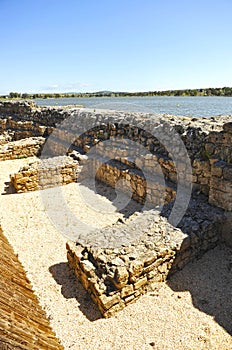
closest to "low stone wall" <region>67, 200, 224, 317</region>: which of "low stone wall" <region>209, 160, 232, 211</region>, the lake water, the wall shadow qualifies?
"low stone wall" <region>209, 160, 232, 211</region>

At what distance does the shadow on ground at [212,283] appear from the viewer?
4582 mm

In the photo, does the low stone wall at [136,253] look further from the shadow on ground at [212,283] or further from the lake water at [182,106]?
the lake water at [182,106]

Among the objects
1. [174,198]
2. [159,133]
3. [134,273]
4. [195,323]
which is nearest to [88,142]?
[159,133]

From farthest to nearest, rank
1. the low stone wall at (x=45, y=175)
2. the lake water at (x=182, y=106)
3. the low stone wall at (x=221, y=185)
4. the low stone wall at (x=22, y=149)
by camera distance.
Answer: the low stone wall at (x=22, y=149) < the lake water at (x=182, y=106) < the low stone wall at (x=45, y=175) < the low stone wall at (x=221, y=185)

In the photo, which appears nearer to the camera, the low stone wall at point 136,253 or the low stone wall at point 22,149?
the low stone wall at point 136,253

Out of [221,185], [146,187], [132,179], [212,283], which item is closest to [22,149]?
[132,179]

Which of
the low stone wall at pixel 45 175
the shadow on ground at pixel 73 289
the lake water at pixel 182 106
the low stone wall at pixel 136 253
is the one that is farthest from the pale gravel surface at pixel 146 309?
the lake water at pixel 182 106

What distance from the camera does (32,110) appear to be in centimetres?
1797

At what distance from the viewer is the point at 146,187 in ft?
26.4

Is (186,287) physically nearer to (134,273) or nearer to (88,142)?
(134,273)

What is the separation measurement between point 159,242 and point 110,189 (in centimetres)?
477

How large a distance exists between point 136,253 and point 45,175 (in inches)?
240

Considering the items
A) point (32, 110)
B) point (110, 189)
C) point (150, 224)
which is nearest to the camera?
point (150, 224)

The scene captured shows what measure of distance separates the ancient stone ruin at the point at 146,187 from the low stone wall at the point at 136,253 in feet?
0.06
